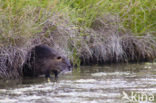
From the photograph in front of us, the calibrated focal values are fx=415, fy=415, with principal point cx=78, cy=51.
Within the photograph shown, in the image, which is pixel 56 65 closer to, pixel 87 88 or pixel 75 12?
pixel 87 88

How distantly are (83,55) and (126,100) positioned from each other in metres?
4.70

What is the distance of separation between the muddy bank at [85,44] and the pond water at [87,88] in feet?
1.63

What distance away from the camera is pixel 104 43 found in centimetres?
1080

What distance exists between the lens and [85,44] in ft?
33.6

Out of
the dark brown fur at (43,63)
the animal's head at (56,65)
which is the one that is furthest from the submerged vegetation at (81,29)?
the animal's head at (56,65)

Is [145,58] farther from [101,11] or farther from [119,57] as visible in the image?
[101,11]

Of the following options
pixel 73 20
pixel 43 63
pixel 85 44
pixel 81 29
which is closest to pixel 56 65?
pixel 43 63

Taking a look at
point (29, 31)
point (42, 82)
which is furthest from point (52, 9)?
point (42, 82)

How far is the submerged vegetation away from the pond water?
0.68 m

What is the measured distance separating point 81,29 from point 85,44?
0.40m

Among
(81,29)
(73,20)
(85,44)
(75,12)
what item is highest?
(75,12)

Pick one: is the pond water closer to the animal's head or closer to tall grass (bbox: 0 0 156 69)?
the animal's head

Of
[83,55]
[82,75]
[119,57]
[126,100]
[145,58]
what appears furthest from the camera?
[145,58]

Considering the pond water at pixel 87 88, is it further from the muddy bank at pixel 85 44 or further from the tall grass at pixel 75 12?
the tall grass at pixel 75 12
